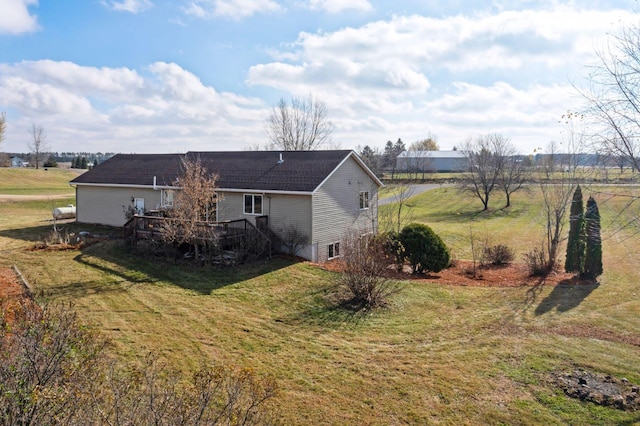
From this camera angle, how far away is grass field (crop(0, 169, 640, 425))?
26.6 feet

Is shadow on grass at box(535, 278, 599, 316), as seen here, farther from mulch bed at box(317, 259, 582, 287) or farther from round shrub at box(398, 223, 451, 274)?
round shrub at box(398, 223, 451, 274)

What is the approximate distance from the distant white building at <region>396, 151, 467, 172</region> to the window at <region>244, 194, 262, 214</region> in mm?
45249

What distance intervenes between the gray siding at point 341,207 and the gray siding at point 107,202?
983cm

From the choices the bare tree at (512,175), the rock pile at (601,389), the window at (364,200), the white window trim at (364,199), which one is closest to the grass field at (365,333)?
the rock pile at (601,389)

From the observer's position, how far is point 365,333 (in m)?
11.7

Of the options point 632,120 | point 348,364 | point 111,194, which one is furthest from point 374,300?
point 111,194

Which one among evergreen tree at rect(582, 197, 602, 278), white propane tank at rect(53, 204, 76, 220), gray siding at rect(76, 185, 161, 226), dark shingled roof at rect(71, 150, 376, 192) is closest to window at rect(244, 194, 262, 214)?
dark shingled roof at rect(71, 150, 376, 192)

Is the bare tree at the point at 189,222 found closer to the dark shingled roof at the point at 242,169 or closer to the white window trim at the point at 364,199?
the dark shingled roof at the point at 242,169

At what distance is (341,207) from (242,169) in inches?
224

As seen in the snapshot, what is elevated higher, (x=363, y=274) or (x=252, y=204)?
(x=252, y=204)

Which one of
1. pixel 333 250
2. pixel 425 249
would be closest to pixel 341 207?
pixel 333 250

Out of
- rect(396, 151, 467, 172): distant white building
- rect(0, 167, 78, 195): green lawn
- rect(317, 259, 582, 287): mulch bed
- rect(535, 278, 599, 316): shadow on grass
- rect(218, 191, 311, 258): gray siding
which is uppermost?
rect(396, 151, 467, 172): distant white building

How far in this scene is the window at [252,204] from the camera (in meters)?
21.0

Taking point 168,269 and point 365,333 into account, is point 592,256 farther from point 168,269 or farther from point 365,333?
point 168,269
